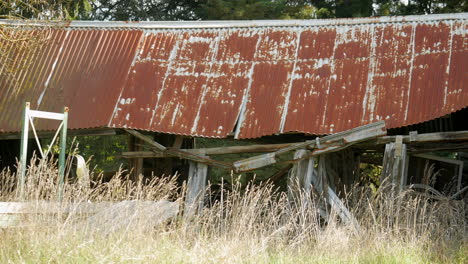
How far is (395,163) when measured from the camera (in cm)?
1148

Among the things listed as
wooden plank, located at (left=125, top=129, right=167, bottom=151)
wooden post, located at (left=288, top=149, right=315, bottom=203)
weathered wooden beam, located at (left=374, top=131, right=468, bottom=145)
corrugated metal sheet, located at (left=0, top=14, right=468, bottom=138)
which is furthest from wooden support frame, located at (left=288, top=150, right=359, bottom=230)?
wooden plank, located at (left=125, top=129, right=167, bottom=151)

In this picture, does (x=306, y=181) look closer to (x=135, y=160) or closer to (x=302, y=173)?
(x=302, y=173)

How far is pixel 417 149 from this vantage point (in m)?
12.6

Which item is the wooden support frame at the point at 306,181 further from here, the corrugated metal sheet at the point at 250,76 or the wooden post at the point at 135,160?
the wooden post at the point at 135,160

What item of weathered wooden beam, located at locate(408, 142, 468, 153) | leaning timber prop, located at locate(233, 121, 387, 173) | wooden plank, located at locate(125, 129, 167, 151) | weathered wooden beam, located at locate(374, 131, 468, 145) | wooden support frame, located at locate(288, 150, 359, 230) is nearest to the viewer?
leaning timber prop, located at locate(233, 121, 387, 173)

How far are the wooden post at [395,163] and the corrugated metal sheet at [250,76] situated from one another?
0.62 m

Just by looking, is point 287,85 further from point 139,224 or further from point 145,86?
point 139,224

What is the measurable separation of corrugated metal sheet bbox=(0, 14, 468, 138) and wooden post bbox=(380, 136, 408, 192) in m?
0.62

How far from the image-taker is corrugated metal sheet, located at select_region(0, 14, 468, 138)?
12.6 meters

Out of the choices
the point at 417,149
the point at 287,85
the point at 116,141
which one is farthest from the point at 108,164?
the point at 417,149

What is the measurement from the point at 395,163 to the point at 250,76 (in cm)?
374

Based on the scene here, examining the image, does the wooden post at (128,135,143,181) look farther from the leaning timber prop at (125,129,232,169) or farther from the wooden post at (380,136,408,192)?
the wooden post at (380,136,408,192)

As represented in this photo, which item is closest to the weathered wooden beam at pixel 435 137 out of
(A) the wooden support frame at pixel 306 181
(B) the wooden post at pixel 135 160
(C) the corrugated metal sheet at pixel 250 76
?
(C) the corrugated metal sheet at pixel 250 76

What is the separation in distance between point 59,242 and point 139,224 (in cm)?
104
